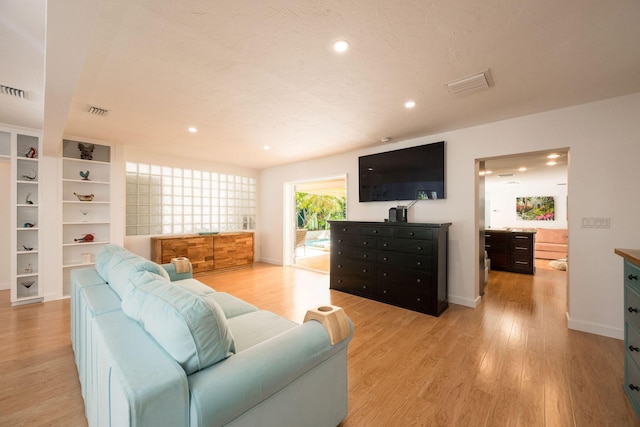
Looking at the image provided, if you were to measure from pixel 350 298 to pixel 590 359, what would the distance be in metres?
2.48

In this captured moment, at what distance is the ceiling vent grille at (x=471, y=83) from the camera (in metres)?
2.15

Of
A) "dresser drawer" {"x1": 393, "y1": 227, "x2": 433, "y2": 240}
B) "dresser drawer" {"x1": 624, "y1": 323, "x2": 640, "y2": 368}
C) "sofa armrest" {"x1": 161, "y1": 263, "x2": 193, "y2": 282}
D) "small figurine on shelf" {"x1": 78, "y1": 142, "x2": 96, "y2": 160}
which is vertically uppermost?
"small figurine on shelf" {"x1": 78, "y1": 142, "x2": 96, "y2": 160}

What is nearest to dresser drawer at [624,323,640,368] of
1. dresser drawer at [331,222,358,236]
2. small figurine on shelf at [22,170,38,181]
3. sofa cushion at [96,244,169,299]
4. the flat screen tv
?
the flat screen tv

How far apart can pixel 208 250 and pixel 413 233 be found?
4049 mm

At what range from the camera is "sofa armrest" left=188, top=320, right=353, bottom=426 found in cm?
87

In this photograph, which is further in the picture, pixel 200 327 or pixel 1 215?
pixel 1 215

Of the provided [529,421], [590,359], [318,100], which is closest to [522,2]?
[318,100]

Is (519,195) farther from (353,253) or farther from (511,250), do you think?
(353,253)

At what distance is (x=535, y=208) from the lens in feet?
26.4

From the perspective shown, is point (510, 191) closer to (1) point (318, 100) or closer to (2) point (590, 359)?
(2) point (590, 359)

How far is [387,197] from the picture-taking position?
4.16 metres

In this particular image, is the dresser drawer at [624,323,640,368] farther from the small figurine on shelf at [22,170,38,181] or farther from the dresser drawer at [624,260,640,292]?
the small figurine on shelf at [22,170,38,181]

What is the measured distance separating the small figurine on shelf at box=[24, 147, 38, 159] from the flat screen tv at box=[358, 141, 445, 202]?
4.89 m

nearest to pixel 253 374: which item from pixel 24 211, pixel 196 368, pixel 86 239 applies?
pixel 196 368
